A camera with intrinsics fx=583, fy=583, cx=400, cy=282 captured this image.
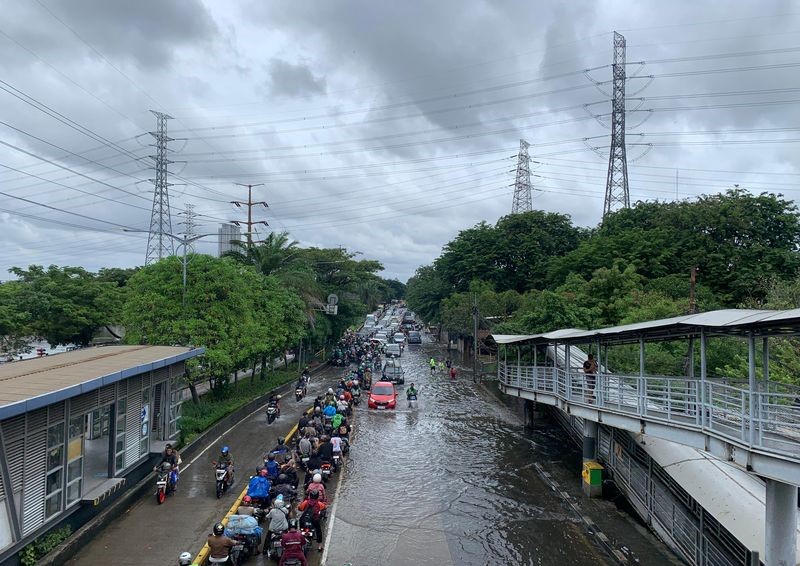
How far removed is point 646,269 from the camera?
39.1 meters

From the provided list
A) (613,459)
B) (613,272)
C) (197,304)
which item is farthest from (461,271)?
(613,459)

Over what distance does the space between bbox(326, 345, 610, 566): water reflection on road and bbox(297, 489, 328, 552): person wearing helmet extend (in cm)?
43

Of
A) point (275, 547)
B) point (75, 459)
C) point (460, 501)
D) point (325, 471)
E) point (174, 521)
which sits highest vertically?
point (75, 459)

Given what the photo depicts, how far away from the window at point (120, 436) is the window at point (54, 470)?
7.75 ft

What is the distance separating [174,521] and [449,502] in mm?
6442

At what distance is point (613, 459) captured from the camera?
15930 millimetres

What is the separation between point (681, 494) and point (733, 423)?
2.67m

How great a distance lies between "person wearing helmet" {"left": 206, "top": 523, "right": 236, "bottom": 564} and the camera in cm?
980

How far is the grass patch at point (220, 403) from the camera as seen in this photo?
1973cm

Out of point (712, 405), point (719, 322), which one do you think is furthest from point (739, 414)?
point (719, 322)

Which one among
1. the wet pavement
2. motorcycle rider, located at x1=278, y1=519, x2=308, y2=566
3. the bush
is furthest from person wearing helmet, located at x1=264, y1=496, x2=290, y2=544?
the bush

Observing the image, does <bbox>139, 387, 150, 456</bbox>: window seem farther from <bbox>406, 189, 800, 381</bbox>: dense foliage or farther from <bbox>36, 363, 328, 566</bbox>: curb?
<bbox>406, 189, 800, 381</bbox>: dense foliage

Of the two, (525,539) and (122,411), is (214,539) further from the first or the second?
(525,539)

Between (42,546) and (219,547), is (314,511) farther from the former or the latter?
(42,546)
